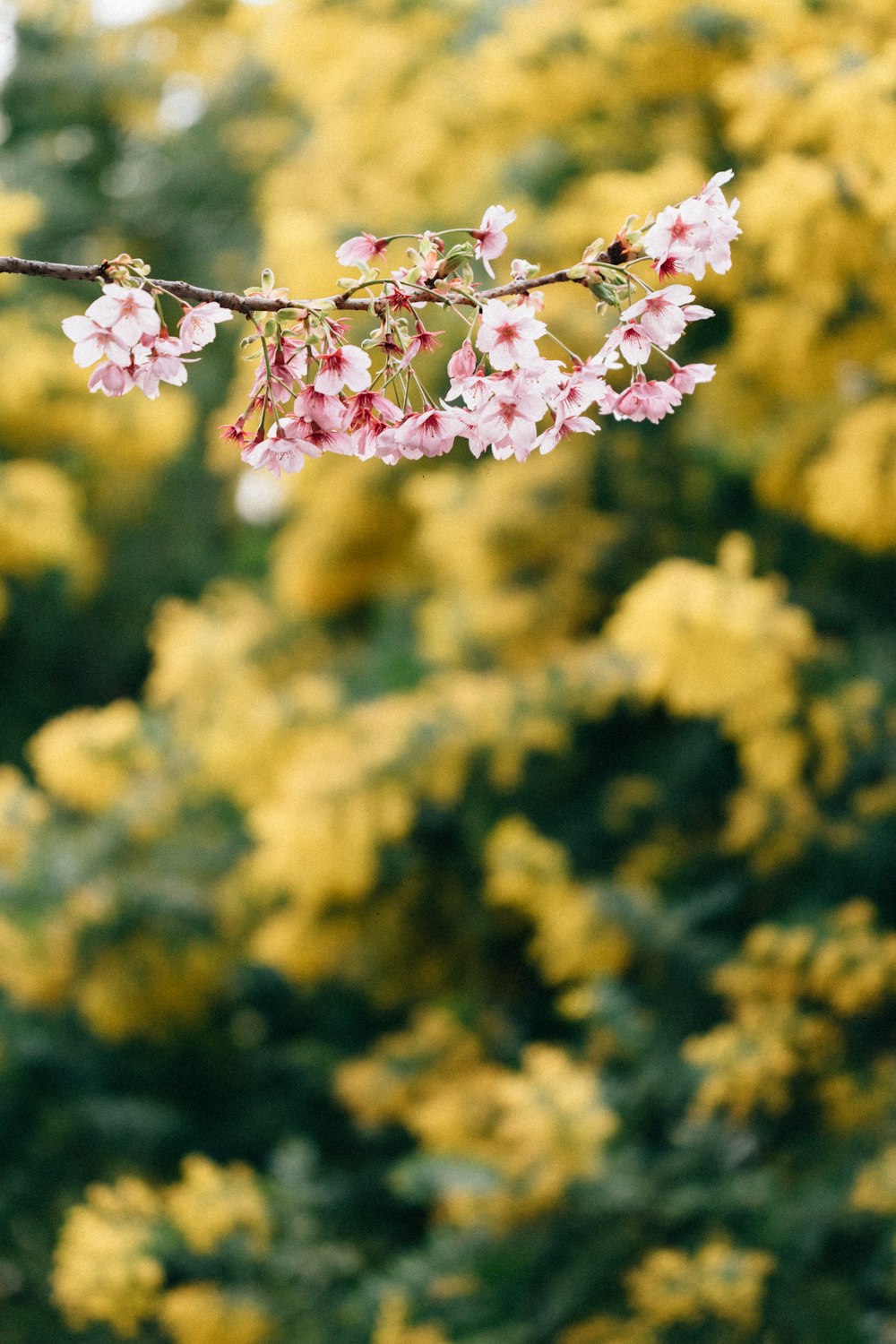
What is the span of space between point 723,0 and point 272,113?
481 cm

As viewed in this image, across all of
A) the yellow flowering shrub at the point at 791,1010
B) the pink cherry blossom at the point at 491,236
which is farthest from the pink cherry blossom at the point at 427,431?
the yellow flowering shrub at the point at 791,1010

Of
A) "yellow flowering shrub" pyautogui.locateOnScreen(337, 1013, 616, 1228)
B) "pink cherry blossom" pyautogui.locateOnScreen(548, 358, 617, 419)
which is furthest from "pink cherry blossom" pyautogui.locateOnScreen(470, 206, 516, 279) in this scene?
"yellow flowering shrub" pyautogui.locateOnScreen(337, 1013, 616, 1228)

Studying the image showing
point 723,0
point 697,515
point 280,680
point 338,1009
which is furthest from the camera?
point 280,680

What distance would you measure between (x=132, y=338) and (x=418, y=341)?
0.22m

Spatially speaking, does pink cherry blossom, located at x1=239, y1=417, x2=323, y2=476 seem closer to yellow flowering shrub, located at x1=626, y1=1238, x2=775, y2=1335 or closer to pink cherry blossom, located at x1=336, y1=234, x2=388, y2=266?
pink cherry blossom, located at x1=336, y1=234, x2=388, y2=266

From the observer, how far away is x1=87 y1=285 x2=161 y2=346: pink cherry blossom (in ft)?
3.06

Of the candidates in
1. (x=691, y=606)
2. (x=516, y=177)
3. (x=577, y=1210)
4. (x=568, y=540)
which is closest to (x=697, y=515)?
(x=568, y=540)

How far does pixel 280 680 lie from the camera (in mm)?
5242

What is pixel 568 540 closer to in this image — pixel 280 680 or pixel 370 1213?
pixel 280 680

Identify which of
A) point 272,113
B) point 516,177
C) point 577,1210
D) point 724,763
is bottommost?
point 577,1210

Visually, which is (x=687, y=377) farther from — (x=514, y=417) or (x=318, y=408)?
(x=318, y=408)

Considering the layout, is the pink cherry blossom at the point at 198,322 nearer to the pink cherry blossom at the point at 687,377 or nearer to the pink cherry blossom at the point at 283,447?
the pink cherry blossom at the point at 283,447

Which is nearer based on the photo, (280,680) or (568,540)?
(568,540)

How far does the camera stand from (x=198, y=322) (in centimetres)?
99
